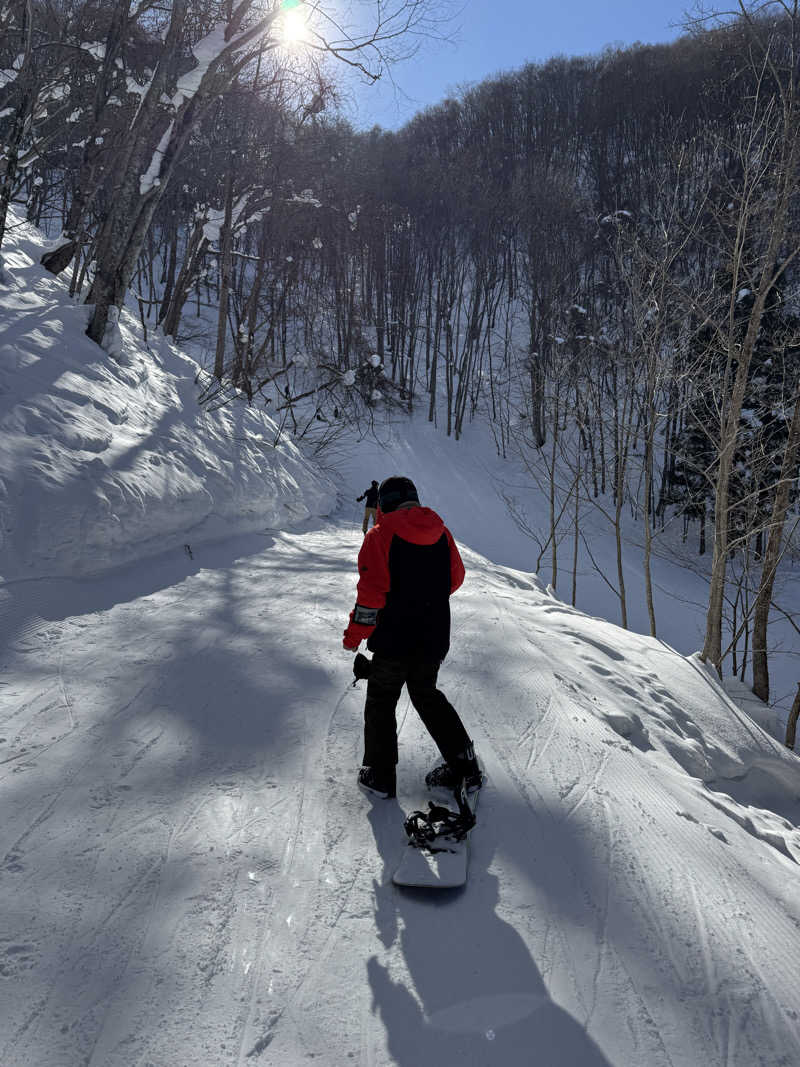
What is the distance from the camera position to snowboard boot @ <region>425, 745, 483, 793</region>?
3.28 meters

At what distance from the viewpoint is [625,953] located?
7.96ft

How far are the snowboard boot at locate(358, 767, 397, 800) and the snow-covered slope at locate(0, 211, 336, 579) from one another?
309 centimetres

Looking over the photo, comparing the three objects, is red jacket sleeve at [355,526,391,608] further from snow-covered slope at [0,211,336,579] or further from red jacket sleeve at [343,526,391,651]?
A: snow-covered slope at [0,211,336,579]

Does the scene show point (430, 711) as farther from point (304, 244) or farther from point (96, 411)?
point (304, 244)

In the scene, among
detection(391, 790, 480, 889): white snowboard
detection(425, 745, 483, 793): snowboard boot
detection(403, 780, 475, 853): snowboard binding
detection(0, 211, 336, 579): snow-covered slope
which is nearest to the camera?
detection(391, 790, 480, 889): white snowboard

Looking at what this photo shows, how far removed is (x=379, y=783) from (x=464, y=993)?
114 cm

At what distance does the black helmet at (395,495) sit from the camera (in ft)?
11.1

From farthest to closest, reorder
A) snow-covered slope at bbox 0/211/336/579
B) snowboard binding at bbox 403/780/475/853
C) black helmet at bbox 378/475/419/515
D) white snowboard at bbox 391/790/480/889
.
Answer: snow-covered slope at bbox 0/211/336/579 < black helmet at bbox 378/475/419/515 < snowboard binding at bbox 403/780/475/853 < white snowboard at bbox 391/790/480/889

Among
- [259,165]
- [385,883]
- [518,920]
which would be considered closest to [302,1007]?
[385,883]

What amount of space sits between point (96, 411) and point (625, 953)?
21.5 ft

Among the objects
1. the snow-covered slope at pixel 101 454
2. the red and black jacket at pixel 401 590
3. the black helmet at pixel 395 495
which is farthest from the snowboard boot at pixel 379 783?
the snow-covered slope at pixel 101 454

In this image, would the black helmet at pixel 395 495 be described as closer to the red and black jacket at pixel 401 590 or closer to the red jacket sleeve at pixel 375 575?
the red and black jacket at pixel 401 590

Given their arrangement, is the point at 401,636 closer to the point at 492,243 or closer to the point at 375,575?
the point at 375,575

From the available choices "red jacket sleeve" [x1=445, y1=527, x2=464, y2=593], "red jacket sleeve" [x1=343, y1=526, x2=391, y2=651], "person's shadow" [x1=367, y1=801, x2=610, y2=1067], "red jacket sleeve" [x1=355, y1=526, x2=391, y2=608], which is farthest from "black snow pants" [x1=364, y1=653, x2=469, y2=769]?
"person's shadow" [x1=367, y1=801, x2=610, y2=1067]
